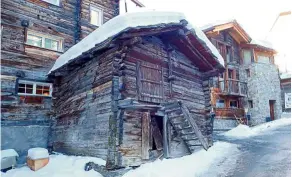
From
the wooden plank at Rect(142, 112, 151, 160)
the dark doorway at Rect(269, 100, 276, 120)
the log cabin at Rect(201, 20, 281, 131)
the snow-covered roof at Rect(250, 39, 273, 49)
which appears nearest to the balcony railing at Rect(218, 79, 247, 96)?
the log cabin at Rect(201, 20, 281, 131)

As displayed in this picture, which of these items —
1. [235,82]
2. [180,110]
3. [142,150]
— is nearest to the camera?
Result: [142,150]

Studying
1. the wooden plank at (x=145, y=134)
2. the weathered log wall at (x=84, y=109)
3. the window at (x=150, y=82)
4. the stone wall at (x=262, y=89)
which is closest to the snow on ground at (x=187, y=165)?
the wooden plank at (x=145, y=134)

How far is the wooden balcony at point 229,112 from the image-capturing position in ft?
65.9

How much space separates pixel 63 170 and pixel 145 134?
10.1 feet

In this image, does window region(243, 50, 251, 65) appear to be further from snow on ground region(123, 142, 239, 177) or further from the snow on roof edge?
snow on ground region(123, 142, 239, 177)

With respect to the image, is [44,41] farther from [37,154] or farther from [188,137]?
[188,137]

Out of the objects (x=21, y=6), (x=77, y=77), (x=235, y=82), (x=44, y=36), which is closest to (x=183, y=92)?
(x=77, y=77)

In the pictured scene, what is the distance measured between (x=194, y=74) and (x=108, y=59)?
193 inches

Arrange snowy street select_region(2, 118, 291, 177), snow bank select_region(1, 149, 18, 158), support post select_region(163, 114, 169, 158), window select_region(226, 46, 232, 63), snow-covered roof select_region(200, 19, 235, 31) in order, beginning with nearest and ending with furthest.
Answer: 1. snowy street select_region(2, 118, 291, 177)
2. snow bank select_region(1, 149, 18, 158)
3. support post select_region(163, 114, 169, 158)
4. snow-covered roof select_region(200, 19, 235, 31)
5. window select_region(226, 46, 232, 63)

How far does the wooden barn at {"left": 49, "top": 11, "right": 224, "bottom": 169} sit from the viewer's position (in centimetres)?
772

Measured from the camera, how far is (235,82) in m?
21.9

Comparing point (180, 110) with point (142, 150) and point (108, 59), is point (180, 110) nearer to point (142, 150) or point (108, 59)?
point (142, 150)

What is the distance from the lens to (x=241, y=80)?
23500 mm

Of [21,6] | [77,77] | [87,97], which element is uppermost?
[21,6]
